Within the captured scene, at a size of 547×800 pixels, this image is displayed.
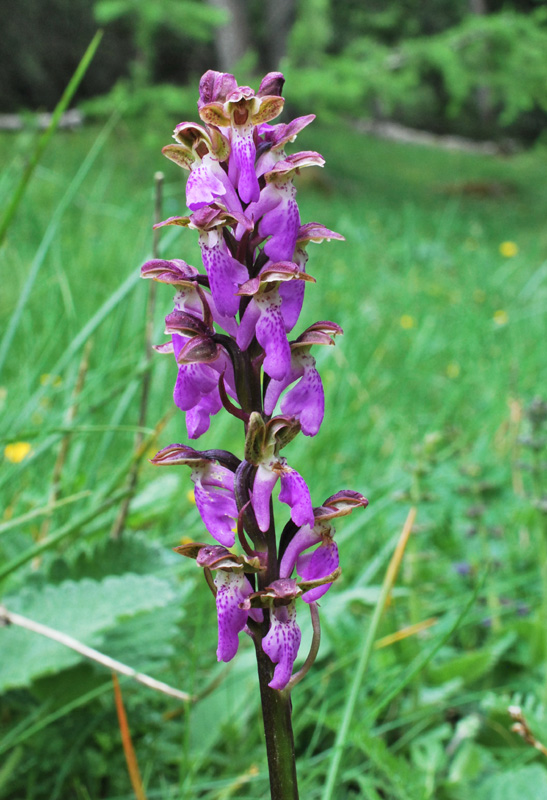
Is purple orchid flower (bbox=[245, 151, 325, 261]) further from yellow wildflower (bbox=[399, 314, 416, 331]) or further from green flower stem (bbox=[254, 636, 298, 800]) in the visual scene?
yellow wildflower (bbox=[399, 314, 416, 331])

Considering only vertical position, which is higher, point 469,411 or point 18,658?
point 469,411

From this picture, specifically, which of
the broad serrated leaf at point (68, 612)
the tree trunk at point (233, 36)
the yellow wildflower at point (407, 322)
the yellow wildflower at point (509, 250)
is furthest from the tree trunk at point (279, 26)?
the broad serrated leaf at point (68, 612)

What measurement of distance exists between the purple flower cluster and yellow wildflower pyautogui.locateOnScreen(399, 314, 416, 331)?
13.6ft

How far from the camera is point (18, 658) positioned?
1.37 m

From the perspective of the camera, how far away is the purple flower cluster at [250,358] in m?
0.82

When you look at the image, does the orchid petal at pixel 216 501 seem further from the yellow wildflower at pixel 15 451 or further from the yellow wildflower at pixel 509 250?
the yellow wildflower at pixel 509 250

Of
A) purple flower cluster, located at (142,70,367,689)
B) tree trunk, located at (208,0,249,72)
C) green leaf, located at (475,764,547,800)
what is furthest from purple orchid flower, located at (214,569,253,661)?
tree trunk, located at (208,0,249,72)

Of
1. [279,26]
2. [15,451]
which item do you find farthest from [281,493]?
Answer: [279,26]

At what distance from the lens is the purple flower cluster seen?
820 mm

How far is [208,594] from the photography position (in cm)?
174

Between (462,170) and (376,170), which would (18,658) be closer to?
(376,170)

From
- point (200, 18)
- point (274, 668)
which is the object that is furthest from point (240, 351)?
point (200, 18)

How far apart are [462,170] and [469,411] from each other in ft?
65.4

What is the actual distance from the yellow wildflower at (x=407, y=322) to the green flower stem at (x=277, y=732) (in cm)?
428
